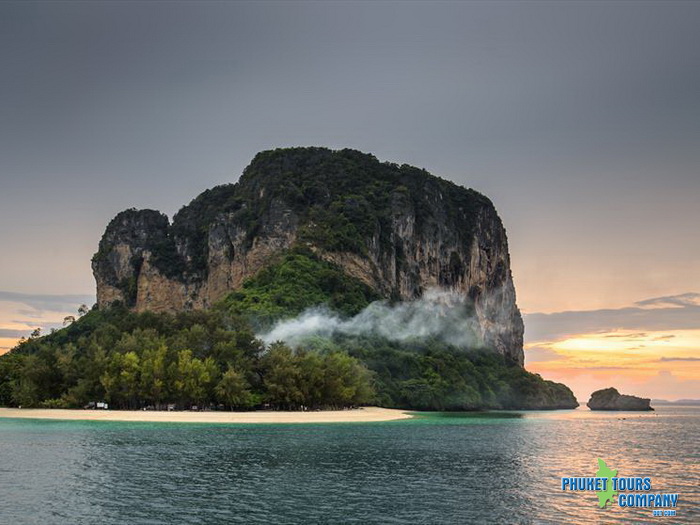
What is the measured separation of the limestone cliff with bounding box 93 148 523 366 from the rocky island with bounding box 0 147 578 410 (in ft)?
1.44

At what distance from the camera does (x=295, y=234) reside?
16088 cm

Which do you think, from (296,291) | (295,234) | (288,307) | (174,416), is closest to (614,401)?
(295,234)

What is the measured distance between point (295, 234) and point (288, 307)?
3913 centimetres

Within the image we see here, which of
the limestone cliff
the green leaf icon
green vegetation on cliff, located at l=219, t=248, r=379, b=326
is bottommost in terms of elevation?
the green leaf icon

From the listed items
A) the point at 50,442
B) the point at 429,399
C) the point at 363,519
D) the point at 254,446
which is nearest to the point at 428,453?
the point at 254,446

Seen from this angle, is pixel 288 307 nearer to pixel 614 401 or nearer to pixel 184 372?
pixel 184 372

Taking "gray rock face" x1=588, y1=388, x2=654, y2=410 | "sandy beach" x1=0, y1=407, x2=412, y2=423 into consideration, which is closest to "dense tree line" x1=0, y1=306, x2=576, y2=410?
"sandy beach" x1=0, y1=407, x2=412, y2=423

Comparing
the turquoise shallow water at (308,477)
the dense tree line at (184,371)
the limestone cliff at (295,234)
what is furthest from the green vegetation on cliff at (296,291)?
the turquoise shallow water at (308,477)

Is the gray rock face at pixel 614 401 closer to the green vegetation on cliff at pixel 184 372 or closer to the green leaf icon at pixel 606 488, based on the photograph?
the green vegetation on cliff at pixel 184 372

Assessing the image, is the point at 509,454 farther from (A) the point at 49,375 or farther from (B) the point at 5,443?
(A) the point at 49,375

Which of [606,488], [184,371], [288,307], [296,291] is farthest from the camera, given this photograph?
[296,291]

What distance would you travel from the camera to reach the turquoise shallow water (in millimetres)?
24625

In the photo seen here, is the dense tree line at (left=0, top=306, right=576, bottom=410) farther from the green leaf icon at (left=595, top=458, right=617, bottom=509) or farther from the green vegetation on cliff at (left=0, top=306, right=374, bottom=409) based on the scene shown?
the green leaf icon at (left=595, top=458, right=617, bottom=509)

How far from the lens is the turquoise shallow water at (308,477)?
24625 millimetres
